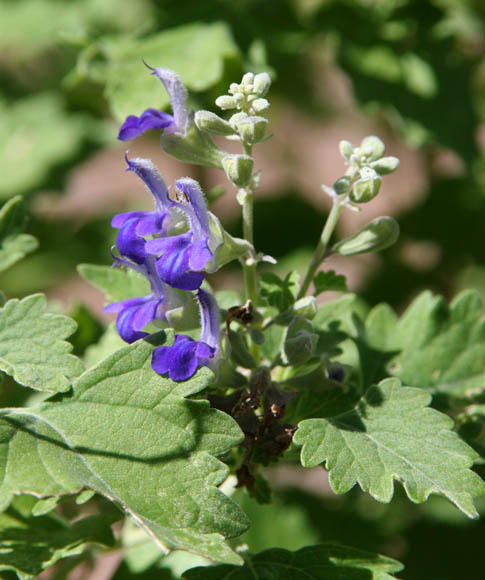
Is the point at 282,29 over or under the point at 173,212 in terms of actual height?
under

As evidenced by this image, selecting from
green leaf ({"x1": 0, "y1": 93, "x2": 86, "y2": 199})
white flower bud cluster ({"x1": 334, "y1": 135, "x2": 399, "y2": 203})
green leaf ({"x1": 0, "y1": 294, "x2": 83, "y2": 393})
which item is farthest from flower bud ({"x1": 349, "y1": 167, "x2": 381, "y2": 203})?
green leaf ({"x1": 0, "y1": 93, "x2": 86, "y2": 199})

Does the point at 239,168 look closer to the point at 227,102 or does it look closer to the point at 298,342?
the point at 227,102

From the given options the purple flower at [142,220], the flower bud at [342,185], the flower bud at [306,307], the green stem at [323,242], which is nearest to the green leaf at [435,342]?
the green stem at [323,242]

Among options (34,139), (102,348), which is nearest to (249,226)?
(102,348)

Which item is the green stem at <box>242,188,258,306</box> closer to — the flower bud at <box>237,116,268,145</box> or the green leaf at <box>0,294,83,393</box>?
the flower bud at <box>237,116,268,145</box>

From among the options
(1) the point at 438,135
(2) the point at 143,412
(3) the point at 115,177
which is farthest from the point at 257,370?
(3) the point at 115,177

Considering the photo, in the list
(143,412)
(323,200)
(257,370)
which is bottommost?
(323,200)

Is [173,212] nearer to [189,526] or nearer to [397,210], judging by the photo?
[189,526]
